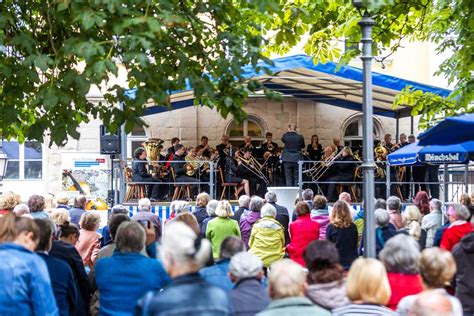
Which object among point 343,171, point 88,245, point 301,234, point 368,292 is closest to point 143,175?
point 343,171

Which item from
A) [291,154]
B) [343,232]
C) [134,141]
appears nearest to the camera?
[343,232]

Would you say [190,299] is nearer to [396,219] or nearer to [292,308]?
[292,308]

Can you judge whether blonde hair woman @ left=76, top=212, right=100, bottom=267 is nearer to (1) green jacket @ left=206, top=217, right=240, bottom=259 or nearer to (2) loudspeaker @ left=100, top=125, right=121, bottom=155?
(1) green jacket @ left=206, top=217, right=240, bottom=259

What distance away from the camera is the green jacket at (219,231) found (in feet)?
43.4

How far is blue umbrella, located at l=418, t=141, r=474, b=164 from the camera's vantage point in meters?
14.7

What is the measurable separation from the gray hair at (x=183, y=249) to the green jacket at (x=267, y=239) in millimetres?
8140

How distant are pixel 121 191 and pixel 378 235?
1022 cm

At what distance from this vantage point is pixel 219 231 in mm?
13227

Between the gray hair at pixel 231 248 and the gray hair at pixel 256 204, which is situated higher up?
the gray hair at pixel 256 204

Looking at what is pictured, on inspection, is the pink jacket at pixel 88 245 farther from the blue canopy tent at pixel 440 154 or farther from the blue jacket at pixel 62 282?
the blue canopy tent at pixel 440 154

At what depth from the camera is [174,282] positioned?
5391mm

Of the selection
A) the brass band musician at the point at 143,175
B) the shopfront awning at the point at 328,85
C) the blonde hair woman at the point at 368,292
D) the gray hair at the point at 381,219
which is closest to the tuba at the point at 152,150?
the brass band musician at the point at 143,175

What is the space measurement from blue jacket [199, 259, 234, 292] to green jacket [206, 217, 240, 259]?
5.66 m

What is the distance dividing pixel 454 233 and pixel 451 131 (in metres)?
1.23
